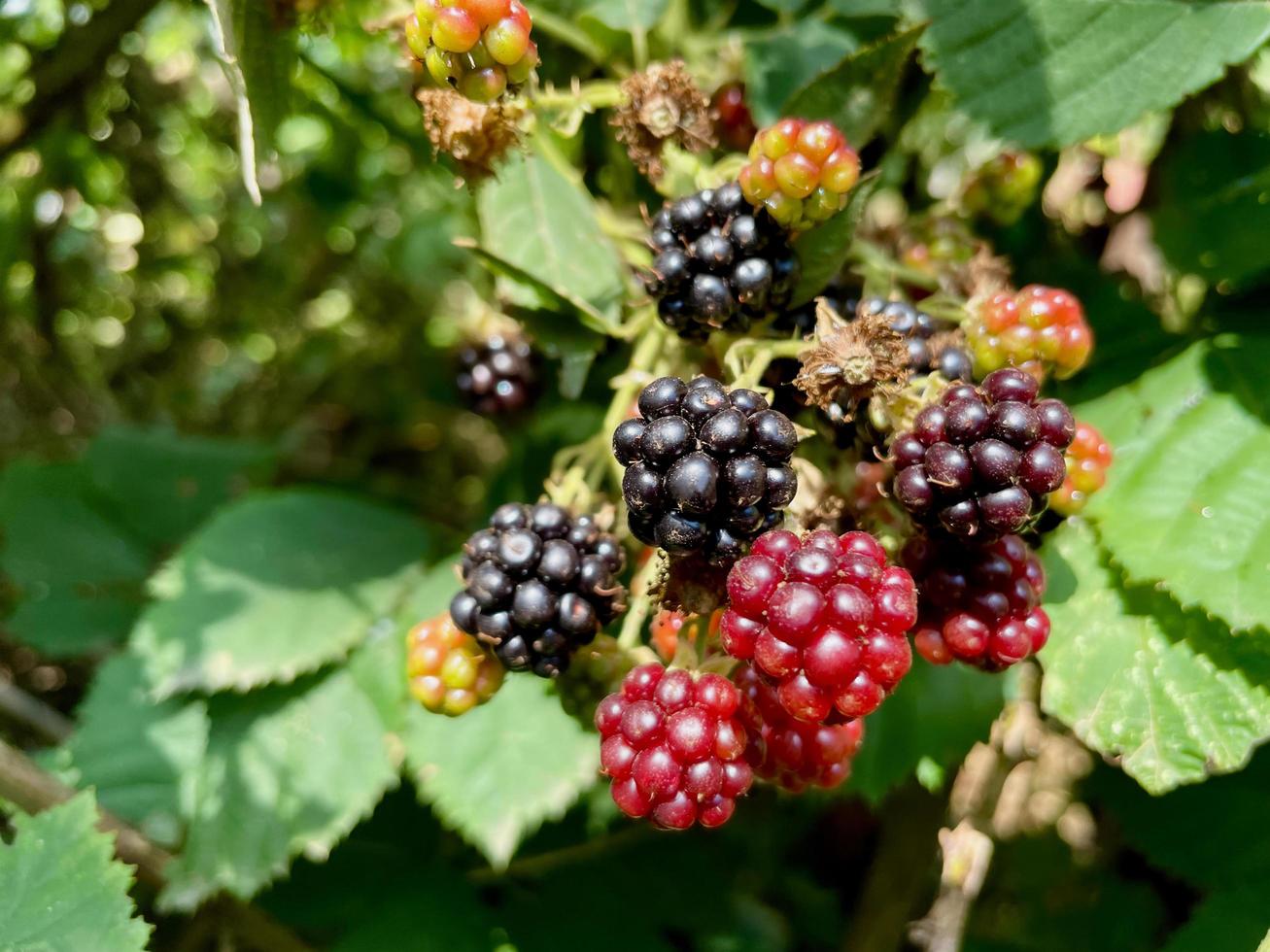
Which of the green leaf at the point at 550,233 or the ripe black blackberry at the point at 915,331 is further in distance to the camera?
the green leaf at the point at 550,233

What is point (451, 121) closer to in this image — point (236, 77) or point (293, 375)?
point (236, 77)

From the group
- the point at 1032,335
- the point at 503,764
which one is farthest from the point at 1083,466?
the point at 503,764

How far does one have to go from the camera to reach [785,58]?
1338mm

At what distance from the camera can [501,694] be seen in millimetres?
1367

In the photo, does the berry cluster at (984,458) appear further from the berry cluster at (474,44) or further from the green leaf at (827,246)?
the berry cluster at (474,44)

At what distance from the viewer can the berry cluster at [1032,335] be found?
1006 millimetres

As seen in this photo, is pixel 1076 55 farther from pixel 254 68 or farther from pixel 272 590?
pixel 272 590

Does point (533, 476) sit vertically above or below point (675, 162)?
below

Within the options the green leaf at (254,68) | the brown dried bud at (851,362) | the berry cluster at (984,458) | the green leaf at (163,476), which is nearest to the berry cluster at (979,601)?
the berry cluster at (984,458)

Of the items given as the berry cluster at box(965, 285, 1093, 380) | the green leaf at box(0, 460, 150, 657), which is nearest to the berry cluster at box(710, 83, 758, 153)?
the berry cluster at box(965, 285, 1093, 380)

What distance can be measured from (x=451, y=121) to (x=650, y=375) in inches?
13.7

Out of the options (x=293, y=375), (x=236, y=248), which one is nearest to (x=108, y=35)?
(x=236, y=248)

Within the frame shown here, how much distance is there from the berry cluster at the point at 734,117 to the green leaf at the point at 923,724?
0.77m

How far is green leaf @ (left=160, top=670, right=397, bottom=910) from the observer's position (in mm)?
1330
